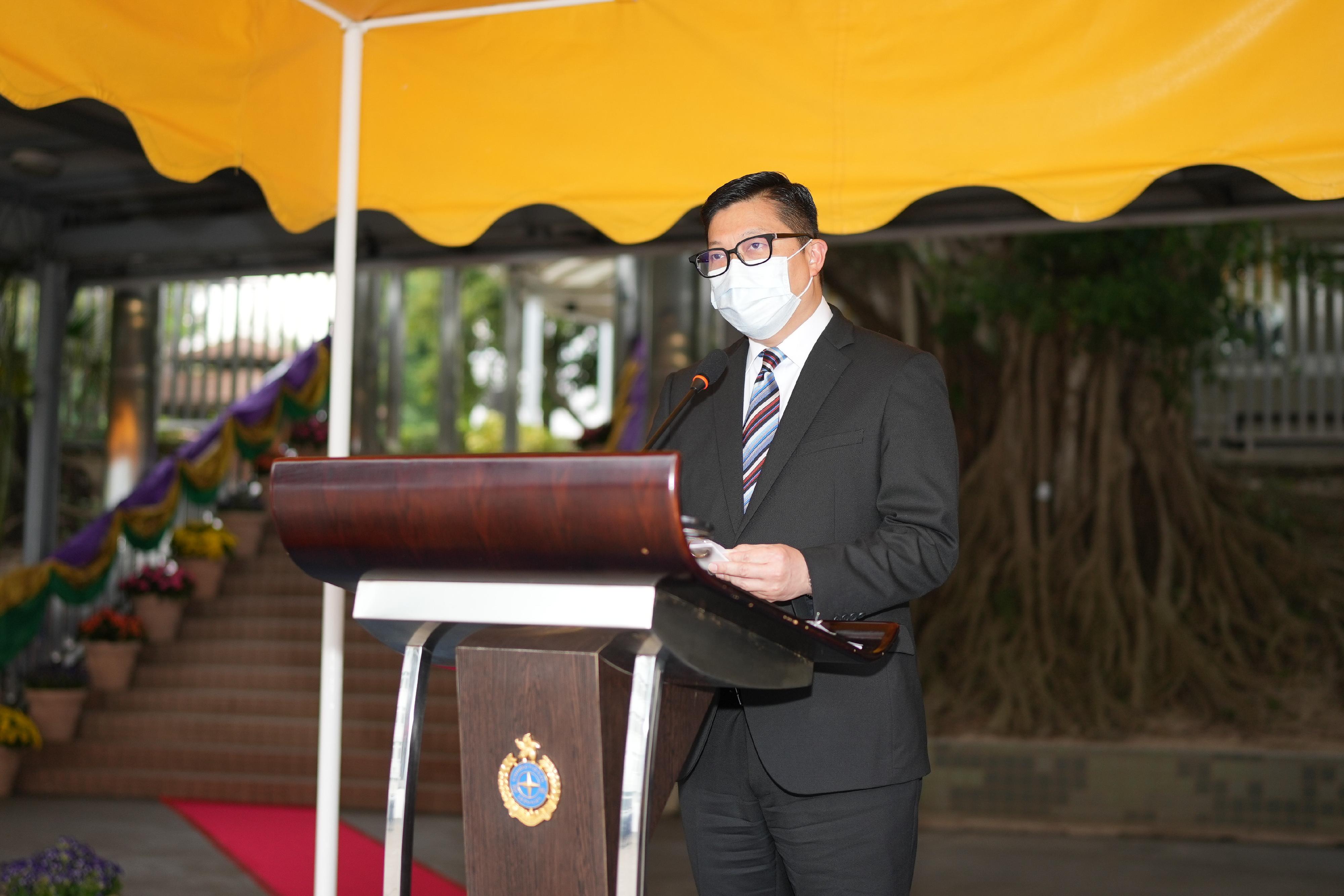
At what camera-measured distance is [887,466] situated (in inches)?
61.2

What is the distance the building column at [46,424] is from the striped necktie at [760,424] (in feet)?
20.5

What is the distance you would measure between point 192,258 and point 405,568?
5.67 metres

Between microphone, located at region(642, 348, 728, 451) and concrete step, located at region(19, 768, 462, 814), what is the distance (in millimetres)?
4653

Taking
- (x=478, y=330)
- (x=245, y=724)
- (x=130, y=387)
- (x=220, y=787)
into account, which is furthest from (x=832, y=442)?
(x=478, y=330)

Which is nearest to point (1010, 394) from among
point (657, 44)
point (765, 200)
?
point (657, 44)

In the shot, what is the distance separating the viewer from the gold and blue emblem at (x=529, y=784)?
1.24m

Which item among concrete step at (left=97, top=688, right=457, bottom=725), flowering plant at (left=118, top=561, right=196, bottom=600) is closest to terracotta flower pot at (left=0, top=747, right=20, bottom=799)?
concrete step at (left=97, top=688, right=457, bottom=725)

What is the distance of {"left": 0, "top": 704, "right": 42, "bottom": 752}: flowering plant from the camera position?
6.23 meters

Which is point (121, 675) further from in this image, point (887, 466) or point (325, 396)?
point (887, 466)

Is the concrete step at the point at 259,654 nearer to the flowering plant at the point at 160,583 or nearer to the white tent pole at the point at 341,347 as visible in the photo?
the flowering plant at the point at 160,583

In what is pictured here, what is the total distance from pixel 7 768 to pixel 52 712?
441 mm

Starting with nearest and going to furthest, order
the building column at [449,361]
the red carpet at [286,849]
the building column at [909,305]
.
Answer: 1. the red carpet at [286,849]
2. the building column at [909,305]
3. the building column at [449,361]

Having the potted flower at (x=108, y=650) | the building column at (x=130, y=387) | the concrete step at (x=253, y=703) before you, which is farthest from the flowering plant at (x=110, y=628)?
the building column at (x=130, y=387)

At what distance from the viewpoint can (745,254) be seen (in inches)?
63.5
